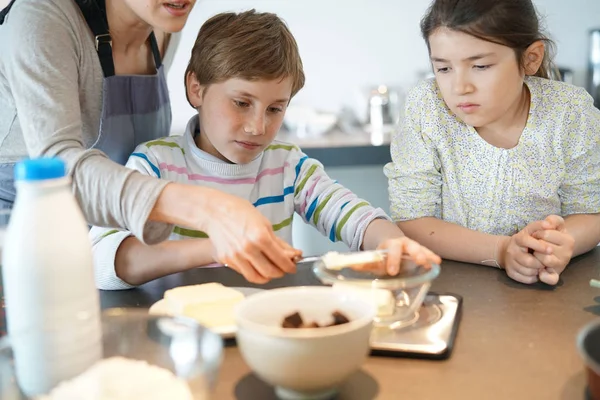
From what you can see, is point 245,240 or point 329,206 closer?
point 245,240

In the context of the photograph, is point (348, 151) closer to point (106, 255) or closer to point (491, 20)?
point (491, 20)

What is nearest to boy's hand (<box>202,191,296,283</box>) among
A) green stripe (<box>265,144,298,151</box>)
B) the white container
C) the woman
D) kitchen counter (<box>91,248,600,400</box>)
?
the woman

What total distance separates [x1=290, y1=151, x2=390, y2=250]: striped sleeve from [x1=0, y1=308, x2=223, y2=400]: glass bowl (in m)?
0.68

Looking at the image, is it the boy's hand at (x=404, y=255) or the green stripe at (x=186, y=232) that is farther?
the green stripe at (x=186, y=232)

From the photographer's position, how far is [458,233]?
54.2 inches

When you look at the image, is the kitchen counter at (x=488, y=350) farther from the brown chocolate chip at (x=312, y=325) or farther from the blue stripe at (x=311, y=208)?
the blue stripe at (x=311, y=208)

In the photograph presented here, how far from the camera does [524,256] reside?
3.92ft

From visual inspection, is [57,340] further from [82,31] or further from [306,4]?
[306,4]

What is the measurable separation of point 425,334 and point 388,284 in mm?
83

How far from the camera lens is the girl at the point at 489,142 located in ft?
4.52

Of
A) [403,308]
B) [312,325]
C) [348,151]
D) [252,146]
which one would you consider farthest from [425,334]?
[348,151]

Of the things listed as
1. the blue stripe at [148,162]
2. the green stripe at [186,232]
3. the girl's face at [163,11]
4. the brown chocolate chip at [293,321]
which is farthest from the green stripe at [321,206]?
the brown chocolate chip at [293,321]

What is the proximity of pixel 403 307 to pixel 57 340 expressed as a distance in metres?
0.49

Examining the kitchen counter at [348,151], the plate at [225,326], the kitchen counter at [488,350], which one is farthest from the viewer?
the kitchen counter at [348,151]
